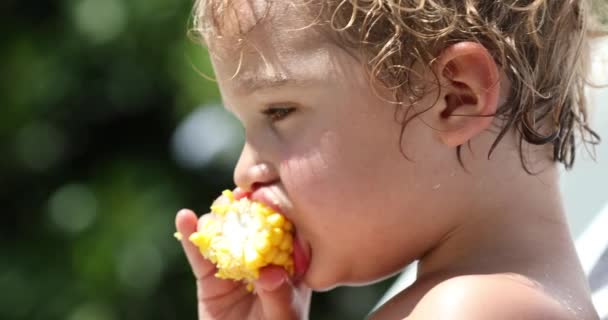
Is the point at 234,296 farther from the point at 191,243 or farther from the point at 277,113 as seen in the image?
the point at 277,113

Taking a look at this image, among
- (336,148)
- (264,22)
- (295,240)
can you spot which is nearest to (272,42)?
(264,22)

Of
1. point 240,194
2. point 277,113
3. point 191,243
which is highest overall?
point 277,113

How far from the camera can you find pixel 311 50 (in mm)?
1132

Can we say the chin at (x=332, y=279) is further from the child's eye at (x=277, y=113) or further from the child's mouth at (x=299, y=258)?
the child's eye at (x=277, y=113)

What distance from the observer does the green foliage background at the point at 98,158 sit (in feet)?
8.05

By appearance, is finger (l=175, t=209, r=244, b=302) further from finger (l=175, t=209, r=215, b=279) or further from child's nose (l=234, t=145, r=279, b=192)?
child's nose (l=234, t=145, r=279, b=192)

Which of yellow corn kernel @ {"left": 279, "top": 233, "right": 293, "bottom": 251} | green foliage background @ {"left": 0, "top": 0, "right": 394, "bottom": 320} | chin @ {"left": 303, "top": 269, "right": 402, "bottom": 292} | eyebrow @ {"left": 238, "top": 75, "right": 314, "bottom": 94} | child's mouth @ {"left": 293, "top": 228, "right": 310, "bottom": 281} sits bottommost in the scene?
green foliage background @ {"left": 0, "top": 0, "right": 394, "bottom": 320}

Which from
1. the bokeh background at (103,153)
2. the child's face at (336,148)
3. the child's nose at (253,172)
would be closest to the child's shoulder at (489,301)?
the child's face at (336,148)

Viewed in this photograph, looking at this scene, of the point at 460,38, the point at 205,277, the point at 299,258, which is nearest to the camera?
the point at 460,38

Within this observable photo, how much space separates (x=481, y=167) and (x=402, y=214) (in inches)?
4.2

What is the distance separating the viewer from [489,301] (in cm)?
101

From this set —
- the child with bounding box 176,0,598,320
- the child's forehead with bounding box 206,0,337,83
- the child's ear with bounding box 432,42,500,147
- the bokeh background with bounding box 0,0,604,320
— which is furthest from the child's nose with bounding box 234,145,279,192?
the bokeh background with bounding box 0,0,604,320

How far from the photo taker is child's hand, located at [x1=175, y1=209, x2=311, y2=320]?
1.34m

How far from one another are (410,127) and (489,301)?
23cm
